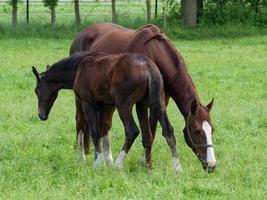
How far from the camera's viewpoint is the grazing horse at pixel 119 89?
734 centimetres


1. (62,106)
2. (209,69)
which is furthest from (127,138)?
(209,69)

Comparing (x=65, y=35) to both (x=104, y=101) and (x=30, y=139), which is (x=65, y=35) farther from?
(x=104, y=101)

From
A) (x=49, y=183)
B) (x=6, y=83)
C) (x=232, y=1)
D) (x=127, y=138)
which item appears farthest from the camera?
(x=232, y=1)

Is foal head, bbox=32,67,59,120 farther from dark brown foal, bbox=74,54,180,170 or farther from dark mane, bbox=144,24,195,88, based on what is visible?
dark mane, bbox=144,24,195,88

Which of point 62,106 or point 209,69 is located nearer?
point 62,106

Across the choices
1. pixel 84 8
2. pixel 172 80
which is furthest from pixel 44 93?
pixel 84 8

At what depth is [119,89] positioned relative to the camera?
290 inches

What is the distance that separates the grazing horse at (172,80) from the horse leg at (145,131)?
277 mm

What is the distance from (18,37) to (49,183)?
18167mm

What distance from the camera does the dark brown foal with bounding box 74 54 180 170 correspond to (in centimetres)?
733

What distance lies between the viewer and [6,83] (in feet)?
47.3

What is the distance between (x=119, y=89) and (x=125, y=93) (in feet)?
0.27

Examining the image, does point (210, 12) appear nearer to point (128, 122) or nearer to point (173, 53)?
point (173, 53)

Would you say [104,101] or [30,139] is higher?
[104,101]
